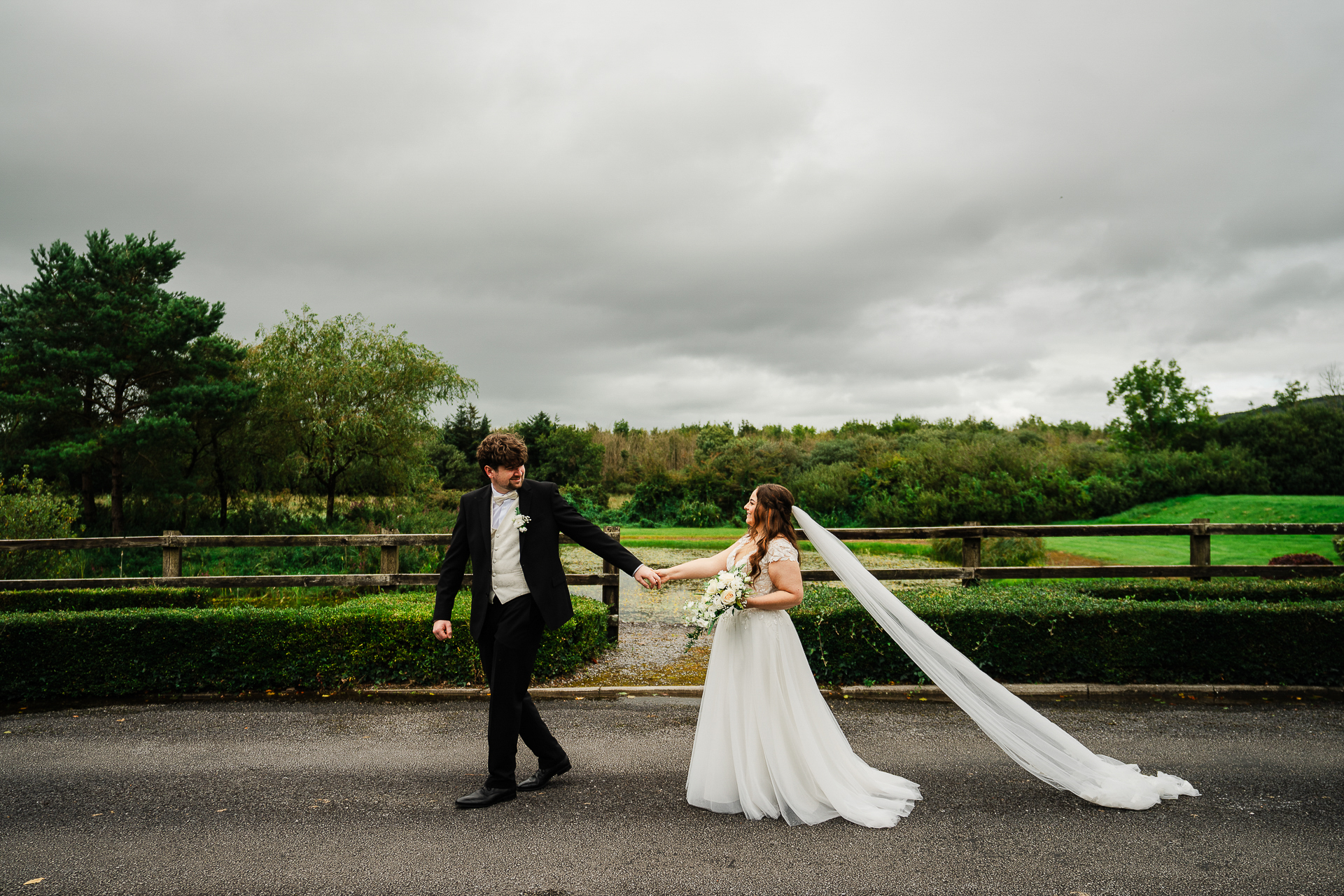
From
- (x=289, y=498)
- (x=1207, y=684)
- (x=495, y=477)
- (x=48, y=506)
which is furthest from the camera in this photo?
(x=289, y=498)

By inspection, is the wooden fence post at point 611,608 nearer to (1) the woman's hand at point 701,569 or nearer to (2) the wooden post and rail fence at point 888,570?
(2) the wooden post and rail fence at point 888,570

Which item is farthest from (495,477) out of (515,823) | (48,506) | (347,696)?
(48,506)

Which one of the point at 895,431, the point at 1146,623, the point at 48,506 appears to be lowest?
the point at 1146,623

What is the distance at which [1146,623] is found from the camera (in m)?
6.57

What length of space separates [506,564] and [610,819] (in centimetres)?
159

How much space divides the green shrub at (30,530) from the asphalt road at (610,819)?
8190 millimetres

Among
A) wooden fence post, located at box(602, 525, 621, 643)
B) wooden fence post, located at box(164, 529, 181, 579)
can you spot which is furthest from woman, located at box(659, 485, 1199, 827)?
wooden fence post, located at box(164, 529, 181, 579)

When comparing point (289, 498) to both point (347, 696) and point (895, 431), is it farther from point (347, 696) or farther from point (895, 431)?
point (895, 431)

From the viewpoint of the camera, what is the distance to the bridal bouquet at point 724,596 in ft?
14.0

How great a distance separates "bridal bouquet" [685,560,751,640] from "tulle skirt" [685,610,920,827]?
0.50 feet

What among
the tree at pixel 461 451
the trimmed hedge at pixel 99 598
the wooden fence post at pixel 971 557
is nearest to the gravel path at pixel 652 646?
the wooden fence post at pixel 971 557

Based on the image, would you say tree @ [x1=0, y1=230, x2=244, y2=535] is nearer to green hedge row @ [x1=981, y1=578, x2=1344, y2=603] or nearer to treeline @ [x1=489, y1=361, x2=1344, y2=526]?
treeline @ [x1=489, y1=361, x2=1344, y2=526]

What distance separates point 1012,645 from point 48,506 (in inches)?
643

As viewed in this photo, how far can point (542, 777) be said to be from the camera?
4.42 metres
